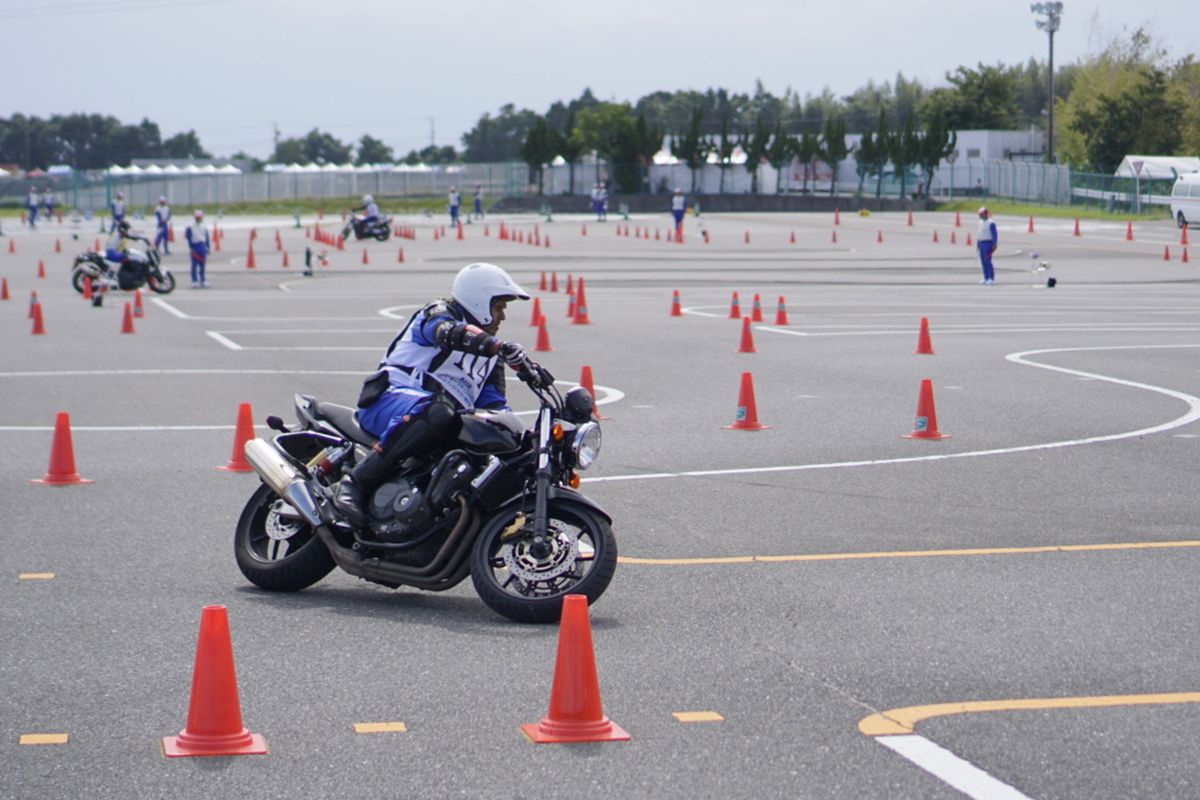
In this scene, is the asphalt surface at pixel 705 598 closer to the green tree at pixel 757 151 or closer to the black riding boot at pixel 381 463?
the black riding boot at pixel 381 463

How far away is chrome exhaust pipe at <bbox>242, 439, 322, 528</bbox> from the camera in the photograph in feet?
28.4

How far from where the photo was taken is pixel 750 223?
8056cm

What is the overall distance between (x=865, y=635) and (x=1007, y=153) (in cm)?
10644

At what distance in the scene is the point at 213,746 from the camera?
19.9ft

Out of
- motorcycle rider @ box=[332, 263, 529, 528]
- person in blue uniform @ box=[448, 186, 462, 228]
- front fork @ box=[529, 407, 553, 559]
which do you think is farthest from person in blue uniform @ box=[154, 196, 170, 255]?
front fork @ box=[529, 407, 553, 559]

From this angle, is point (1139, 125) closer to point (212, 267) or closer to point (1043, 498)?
point (212, 267)

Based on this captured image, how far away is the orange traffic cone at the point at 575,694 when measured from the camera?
6262 mm

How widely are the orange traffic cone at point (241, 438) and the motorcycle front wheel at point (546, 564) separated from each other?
15.4 feet

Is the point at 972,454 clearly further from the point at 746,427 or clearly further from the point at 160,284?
the point at 160,284

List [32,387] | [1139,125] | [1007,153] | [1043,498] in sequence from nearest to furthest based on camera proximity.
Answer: [1043,498] → [32,387] → [1139,125] → [1007,153]

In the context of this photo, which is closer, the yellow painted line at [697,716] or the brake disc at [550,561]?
the yellow painted line at [697,716]

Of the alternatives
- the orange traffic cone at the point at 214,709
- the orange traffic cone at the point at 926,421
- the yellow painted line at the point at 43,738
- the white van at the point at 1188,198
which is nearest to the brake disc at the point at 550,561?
the orange traffic cone at the point at 214,709

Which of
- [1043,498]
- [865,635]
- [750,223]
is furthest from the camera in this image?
[750,223]

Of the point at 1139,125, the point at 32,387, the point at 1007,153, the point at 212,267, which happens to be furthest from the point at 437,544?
the point at 1007,153
